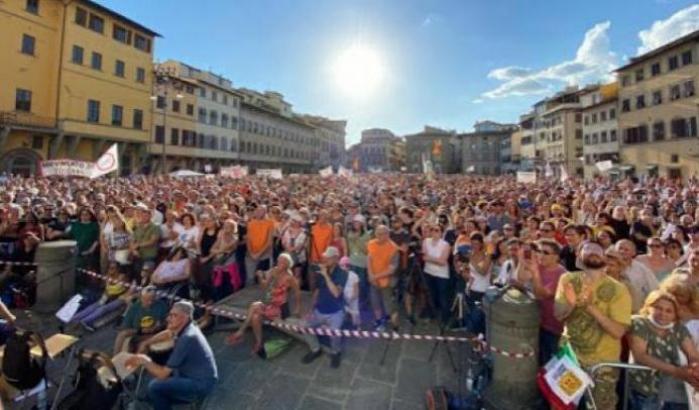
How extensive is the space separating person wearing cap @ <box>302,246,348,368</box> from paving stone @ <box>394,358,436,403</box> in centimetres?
102

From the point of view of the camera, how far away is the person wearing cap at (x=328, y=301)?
5.62 m

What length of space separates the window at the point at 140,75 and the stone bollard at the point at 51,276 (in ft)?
115

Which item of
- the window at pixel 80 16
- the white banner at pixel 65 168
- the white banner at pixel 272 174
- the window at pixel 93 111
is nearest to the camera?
the white banner at pixel 65 168

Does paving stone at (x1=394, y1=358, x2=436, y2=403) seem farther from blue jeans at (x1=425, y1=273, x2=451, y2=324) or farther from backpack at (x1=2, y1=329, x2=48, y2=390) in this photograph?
backpack at (x1=2, y1=329, x2=48, y2=390)

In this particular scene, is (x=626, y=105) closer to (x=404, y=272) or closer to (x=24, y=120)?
(x=404, y=272)

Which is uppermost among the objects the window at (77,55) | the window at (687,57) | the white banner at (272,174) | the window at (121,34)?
the window at (121,34)

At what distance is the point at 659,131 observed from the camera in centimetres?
3575

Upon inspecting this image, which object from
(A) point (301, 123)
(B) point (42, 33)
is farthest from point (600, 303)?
(A) point (301, 123)

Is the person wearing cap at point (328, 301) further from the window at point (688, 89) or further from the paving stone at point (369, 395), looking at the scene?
the window at point (688, 89)

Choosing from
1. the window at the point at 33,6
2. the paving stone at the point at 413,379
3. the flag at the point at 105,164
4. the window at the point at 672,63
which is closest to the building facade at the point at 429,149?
the window at the point at 672,63

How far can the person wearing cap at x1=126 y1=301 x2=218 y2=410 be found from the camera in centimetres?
392

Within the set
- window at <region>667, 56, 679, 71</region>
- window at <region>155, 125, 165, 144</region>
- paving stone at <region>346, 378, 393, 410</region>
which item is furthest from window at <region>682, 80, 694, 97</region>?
window at <region>155, 125, 165, 144</region>

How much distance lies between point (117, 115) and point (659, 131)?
49.9 metres

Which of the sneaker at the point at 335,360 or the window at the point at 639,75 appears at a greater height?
the window at the point at 639,75
